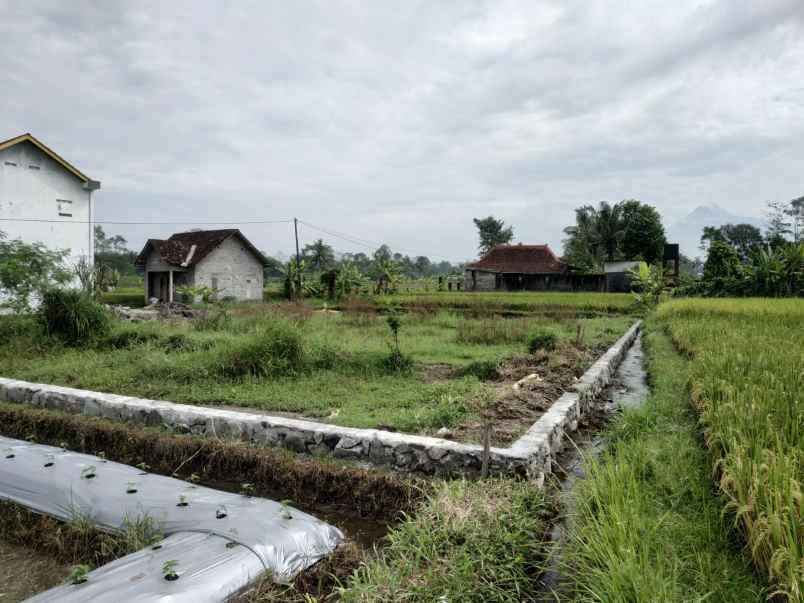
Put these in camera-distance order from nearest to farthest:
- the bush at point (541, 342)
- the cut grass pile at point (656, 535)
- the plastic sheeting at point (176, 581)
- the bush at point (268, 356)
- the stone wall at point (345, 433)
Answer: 1. the cut grass pile at point (656, 535)
2. the plastic sheeting at point (176, 581)
3. the stone wall at point (345, 433)
4. the bush at point (268, 356)
5. the bush at point (541, 342)

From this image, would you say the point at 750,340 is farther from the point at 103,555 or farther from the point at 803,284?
the point at 803,284

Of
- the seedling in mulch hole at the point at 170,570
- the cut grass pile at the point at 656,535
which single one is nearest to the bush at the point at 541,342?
the cut grass pile at the point at 656,535

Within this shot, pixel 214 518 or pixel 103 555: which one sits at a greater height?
pixel 214 518

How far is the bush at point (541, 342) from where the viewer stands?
9.69 m

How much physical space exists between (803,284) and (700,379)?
20653 millimetres

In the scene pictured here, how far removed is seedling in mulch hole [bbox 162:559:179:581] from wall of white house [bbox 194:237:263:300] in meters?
26.2

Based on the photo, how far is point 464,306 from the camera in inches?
859

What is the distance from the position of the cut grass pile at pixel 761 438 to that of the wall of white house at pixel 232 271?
82.5 feet

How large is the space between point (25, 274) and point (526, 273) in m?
31.3

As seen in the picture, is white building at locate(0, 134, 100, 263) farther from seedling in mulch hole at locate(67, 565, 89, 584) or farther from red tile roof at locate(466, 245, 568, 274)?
red tile roof at locate(466, 245, 568, 274)

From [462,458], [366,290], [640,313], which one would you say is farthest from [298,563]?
[366,290]

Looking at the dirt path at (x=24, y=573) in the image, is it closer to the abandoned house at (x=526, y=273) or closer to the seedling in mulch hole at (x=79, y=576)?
the seedling in mulch hole at (x=79, y=576)

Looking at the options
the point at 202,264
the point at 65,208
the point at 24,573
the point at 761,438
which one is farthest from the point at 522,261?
the point at 24,573

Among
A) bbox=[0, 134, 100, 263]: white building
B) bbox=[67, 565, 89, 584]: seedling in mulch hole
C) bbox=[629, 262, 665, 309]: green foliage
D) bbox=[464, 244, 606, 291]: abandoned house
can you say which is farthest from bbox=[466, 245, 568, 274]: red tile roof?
bbox=[67, 565, 89, 584]: seedling in mulch hole
